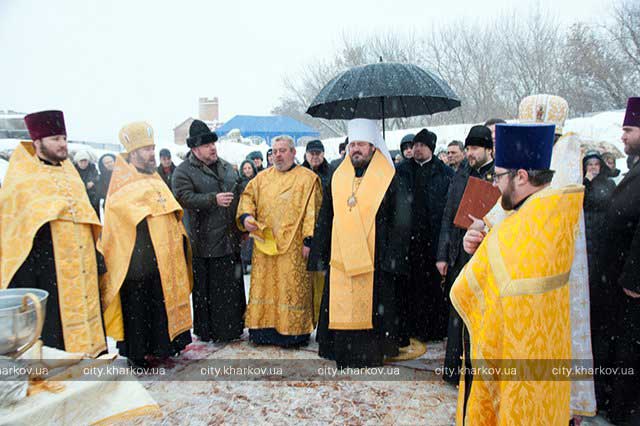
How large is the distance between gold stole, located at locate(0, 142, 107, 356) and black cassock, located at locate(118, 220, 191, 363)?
0.50m

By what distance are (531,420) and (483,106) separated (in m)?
26.1

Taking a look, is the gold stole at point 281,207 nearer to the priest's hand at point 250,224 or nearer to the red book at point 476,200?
the priest's hand at point 250,224

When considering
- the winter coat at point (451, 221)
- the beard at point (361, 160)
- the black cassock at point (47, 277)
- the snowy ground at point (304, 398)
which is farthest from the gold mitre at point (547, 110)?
the black cassock at point (47, 277)

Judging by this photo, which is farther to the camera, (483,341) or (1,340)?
(483,341)

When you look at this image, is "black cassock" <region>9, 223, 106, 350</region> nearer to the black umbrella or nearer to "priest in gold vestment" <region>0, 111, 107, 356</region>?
"priest in gold vestment" <region>0, 111, 107, 356</region>

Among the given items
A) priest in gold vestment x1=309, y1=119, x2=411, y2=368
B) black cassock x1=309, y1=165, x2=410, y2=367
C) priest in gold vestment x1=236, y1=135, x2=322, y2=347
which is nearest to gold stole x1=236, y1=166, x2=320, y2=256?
priest in gold vestment x1=236, y1=135, x2=322, y2=347

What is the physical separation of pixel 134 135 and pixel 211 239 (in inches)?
49.3

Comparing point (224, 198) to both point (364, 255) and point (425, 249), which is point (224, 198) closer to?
point (364, 255)

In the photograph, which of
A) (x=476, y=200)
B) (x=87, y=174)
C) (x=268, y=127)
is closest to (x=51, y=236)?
(x=476, y=200)

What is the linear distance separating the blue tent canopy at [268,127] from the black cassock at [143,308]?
20316 mm

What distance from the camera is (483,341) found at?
2217mm

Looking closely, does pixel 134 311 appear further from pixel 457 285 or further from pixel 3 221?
pixel 457 285

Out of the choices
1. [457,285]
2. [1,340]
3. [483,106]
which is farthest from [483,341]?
[483,106]

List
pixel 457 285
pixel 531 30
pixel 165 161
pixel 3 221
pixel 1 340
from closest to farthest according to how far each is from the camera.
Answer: pixel 1 340
pixel 457 285
pixel 3 221
pixel 165 161
pixel 531 30
